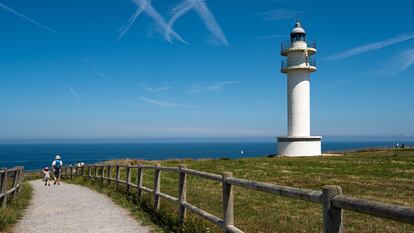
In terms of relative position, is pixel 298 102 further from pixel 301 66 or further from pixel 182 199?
pixel 182 199

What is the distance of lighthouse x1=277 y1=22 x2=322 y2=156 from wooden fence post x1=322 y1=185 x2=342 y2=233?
3528 centimetres

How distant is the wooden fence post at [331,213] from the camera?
475 cm

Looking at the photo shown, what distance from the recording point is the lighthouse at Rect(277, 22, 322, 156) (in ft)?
130

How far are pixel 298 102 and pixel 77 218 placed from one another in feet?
104

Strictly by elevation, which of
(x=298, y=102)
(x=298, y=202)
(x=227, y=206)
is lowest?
(x=298, y=202)

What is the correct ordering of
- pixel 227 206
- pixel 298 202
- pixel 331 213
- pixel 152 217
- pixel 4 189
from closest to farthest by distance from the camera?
pixel 331 213, pixel 227 206, pixel 152 217, pixel 4 189, pixel 298 202

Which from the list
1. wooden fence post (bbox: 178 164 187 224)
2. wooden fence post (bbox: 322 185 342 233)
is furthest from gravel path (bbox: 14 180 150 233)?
wooden fence post (bbox: 322 185 342 233)

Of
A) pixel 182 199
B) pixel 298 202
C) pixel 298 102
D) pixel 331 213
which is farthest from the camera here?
pixel 298 102

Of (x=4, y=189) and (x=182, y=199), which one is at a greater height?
(x=182, y=199)

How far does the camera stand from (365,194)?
14.0 m

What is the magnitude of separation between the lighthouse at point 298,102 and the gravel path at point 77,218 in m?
26.6

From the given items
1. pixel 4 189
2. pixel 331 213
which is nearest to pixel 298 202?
pixel 4 189

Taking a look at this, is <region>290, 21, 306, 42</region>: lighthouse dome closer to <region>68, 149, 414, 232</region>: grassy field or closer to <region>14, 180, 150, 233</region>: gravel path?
<region>68, 149, 414, 232</region>: grassy field

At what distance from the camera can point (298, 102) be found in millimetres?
40875
